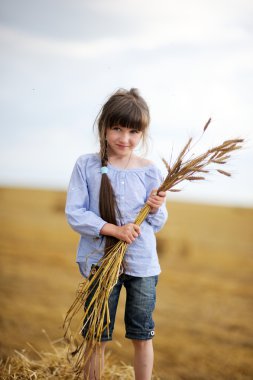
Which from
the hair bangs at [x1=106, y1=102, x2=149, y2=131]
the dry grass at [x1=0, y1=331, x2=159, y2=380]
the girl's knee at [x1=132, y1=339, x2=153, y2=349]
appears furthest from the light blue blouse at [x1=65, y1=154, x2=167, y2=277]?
the dry grass at [x1=0, y1=331, x2=159, y2=380]

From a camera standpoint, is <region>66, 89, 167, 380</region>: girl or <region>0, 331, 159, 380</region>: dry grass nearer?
<region>66, 89, 167, 380</region>: girl

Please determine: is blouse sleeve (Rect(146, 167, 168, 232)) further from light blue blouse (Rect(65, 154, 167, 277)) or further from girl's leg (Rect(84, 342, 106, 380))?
girl's leg (Rect(84, 342, 106, 380))

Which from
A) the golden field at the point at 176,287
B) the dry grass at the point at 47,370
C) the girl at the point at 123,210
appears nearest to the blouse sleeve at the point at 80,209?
the girl at the point at 123,210

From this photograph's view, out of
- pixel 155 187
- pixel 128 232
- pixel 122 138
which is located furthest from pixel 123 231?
pixel 122 138

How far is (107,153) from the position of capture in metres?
2.30

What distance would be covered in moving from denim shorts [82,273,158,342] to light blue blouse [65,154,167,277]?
0.04 metres

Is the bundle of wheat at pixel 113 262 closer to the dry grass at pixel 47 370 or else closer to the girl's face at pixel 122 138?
the girl's face at pixel 122 138

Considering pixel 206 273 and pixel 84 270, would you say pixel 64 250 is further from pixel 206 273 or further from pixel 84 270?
pixel 84 270

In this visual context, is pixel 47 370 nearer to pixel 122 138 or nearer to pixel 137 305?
pixel 137 305

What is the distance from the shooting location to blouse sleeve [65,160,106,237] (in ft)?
7.03

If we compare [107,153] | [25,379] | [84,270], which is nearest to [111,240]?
[84,270]

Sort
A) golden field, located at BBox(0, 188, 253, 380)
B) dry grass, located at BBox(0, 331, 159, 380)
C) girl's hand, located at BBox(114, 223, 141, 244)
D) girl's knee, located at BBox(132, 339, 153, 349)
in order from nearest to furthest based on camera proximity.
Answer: girl's hand, located at BBox(114, 223, 141, 244) < girl's knee, located at BBox(132, 339, 153, 349) < dry grass, located at BBox(0, 331, 159, 380) < golden field, located at BBox(0, 188, 253, 380)

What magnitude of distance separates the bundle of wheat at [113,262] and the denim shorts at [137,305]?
0.06 meters

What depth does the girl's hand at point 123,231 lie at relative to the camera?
2.13 metres
